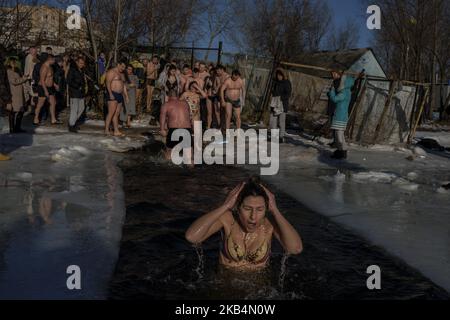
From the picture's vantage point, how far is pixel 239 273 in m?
4.42

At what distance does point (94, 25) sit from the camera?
17062mm

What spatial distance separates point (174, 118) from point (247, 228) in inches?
229

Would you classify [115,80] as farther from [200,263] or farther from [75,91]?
[200,263]

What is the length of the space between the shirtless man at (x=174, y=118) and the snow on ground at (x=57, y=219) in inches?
44.8

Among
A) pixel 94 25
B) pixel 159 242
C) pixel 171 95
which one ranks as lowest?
pixel 159 242

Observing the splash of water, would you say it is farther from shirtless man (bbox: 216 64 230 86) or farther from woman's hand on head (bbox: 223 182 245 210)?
shirtless man (bbox: 216 64 230 86)

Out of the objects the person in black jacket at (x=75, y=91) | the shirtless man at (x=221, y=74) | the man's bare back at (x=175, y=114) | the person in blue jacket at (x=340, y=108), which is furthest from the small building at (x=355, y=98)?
the person in black jacket at (x=75, y=91)

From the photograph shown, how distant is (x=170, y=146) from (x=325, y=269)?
5.54 metres

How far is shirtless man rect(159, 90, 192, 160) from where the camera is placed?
965 cm

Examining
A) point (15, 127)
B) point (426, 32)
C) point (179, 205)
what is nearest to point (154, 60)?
point (15, 127)

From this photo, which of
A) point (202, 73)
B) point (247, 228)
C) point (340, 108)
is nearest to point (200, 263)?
point (247, 228)

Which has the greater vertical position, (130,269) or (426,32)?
(426,32)

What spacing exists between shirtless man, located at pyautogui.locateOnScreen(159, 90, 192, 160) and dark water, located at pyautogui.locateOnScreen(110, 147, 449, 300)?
2.60 m
